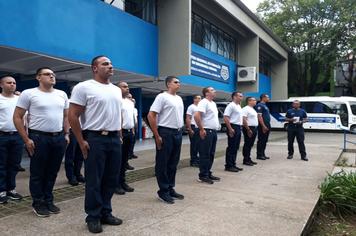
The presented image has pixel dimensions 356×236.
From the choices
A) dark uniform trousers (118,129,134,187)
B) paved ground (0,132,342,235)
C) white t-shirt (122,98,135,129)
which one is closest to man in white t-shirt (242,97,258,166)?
paved ground (0,132,342,235)

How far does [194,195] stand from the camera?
218 inches

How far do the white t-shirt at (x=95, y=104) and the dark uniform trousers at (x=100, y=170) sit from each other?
0.28 feet

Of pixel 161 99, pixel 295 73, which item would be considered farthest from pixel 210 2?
pixel 295 73

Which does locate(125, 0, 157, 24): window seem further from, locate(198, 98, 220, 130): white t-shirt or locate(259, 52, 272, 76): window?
locate(259, 52, 272, 76): window

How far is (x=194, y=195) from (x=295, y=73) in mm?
31095

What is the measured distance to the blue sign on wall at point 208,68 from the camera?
52.6 feet

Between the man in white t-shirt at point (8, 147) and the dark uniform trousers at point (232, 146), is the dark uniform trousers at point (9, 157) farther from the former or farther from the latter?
the dark uniform trousers at point (232, 146)

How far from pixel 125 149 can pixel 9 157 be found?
1.67m

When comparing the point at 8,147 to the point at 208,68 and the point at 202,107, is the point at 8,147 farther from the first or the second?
the point at 208,68

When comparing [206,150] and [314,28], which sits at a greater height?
[314,28]

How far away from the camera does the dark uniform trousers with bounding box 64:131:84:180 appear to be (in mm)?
6273

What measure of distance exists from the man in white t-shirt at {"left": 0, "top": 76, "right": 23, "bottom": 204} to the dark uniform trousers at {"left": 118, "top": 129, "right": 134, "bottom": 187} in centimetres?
145

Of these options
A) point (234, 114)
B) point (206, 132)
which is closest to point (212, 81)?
point (234, 114)

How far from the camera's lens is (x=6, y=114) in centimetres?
514
